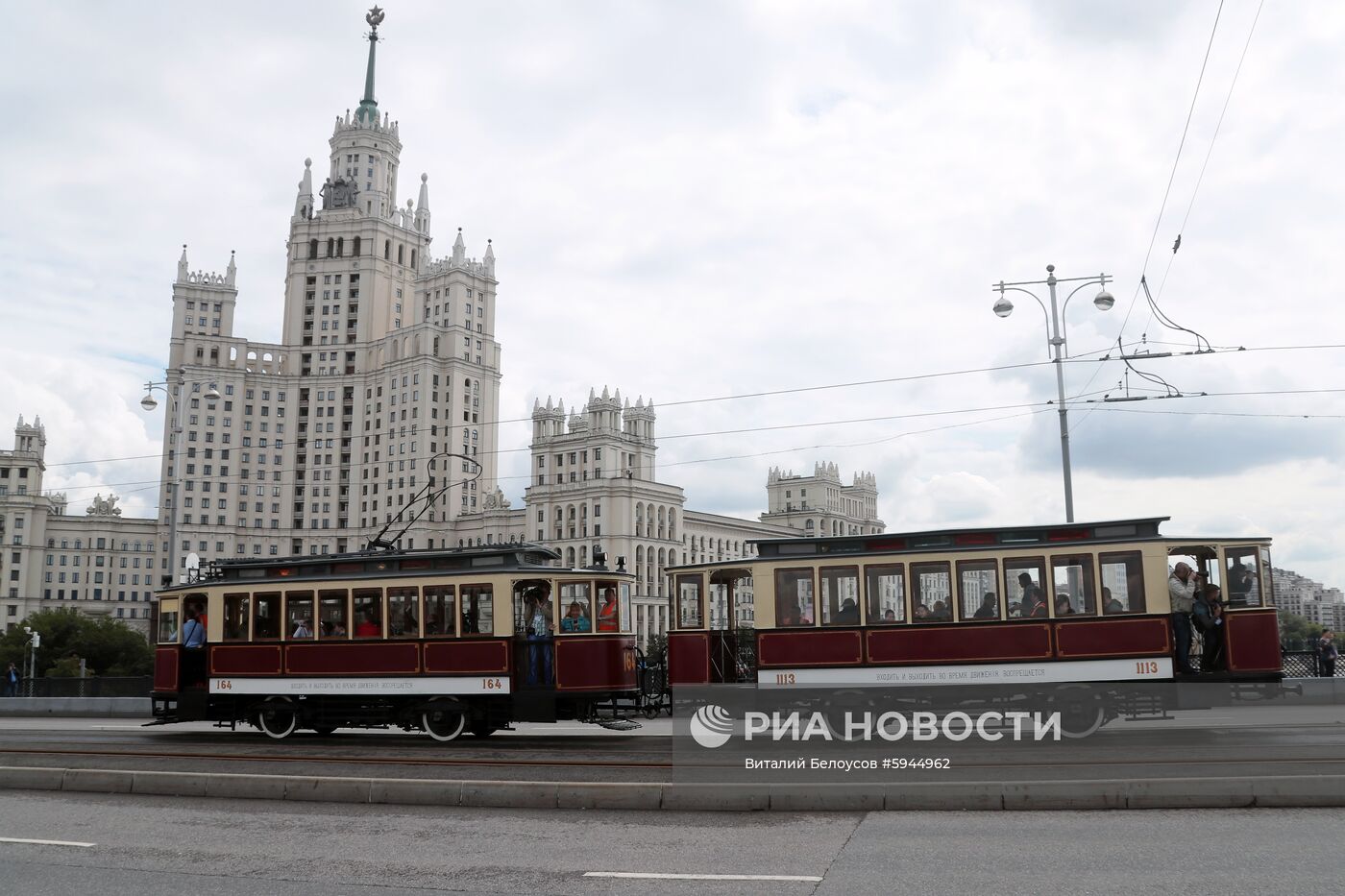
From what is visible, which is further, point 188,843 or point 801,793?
point 801,793

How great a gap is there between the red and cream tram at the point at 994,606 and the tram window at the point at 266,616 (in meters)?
8.43

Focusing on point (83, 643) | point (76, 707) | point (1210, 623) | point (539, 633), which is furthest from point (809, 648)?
point (83, 643)

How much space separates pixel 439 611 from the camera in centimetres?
1931

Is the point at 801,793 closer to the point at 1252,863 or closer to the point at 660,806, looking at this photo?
the point at 660,806

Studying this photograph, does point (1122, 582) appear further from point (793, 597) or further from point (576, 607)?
point (576, 607)

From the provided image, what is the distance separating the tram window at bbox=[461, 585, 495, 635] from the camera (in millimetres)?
19000

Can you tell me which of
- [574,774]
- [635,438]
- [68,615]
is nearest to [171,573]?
[574,774]

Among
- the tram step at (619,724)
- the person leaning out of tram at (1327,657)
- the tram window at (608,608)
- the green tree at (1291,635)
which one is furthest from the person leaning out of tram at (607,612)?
the person leaning out of tram at (1327,657)

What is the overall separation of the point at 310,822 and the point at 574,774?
11.9ft

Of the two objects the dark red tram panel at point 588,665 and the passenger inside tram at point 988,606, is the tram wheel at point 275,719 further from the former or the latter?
the passenger inside tram at point 988,606

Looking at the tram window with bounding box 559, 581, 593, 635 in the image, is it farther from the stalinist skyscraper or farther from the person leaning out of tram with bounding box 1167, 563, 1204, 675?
the stalinist skyscraper

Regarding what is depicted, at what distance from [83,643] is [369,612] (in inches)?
3619

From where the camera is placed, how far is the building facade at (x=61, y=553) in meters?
153

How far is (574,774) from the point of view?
13.4 metres
